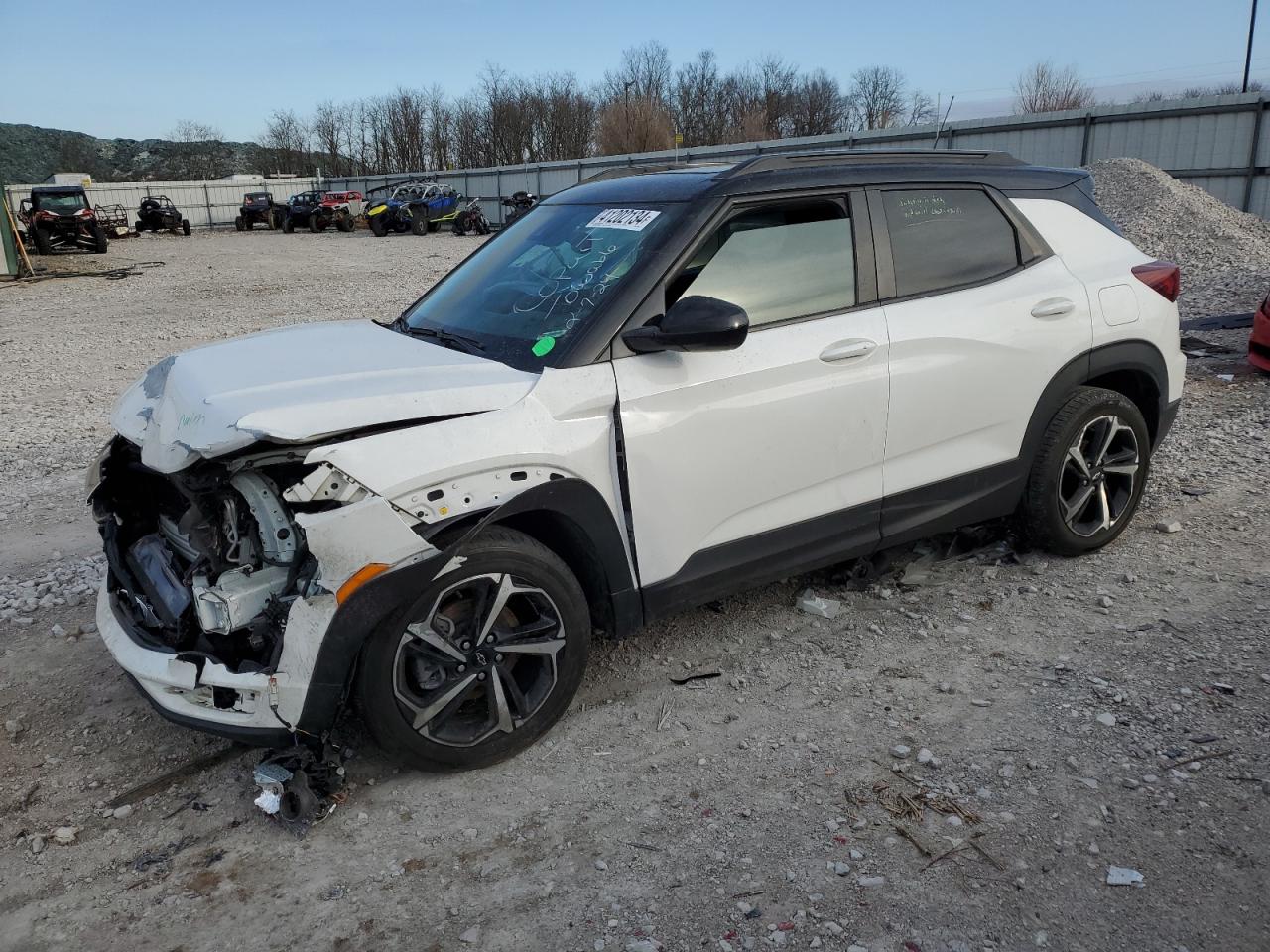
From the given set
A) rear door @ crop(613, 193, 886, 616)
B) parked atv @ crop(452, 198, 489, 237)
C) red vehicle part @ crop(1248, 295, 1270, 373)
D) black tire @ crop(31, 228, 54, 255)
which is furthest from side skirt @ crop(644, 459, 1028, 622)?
parked atv @ crop(452, 198, 489, 237)

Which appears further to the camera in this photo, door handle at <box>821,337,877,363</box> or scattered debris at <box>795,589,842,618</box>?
scattered debris at <box>795,589,842,618</box>

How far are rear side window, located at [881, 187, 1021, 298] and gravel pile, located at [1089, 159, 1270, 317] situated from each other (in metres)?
8.37

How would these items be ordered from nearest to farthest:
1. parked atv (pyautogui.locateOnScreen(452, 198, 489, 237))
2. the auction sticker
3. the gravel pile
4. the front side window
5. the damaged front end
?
1. the damaged front end
2. the front side window
3. the auction sticker
4. the gravel pile
5. parked atv (pyautogui.locateOnScreen(452, 198, 489, 237))

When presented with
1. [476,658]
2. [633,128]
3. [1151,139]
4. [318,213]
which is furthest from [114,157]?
[476,658]

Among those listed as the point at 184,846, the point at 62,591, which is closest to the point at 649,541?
the point at 184,846

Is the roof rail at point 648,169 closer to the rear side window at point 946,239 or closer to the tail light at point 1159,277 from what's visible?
the rear side window at point 946,239

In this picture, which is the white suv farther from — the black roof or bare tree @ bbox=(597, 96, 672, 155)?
bare tree @ bbox=(597, 96, 672, 155)

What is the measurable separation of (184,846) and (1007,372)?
355 cm

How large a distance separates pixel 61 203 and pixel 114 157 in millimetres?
86301

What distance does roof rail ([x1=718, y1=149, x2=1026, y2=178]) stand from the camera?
380 cm

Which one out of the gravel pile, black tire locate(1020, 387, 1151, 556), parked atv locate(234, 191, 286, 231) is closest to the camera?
black tire locate(1020, 387, 1151, 556)

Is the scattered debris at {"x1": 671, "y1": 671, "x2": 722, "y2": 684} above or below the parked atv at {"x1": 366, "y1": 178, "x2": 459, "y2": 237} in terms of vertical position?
below

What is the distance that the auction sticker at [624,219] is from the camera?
369cm

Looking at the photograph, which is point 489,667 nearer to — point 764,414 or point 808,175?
point 764,414
